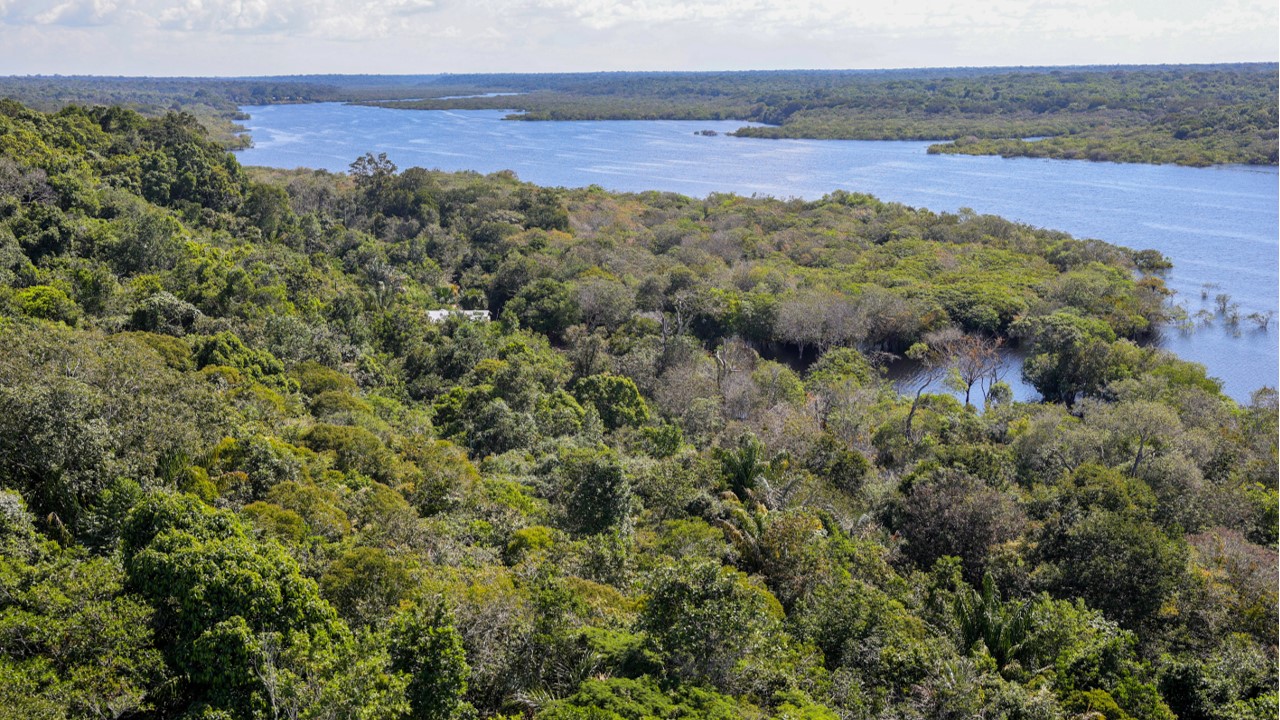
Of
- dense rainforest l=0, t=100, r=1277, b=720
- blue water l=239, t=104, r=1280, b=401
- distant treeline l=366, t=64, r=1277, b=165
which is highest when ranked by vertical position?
distant treeline l=366, t=64, r=1277, b=165

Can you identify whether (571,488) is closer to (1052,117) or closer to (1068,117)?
(1068,117)

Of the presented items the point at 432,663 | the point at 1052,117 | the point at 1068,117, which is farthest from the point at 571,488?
the point at 1052,117

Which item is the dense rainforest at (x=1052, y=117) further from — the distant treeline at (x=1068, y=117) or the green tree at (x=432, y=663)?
the green tree at (x=432, y=663)

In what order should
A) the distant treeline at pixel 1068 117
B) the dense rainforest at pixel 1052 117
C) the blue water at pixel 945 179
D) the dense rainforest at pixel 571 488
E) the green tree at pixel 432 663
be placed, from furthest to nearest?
the dense rainforest at pixel 1052 117, the distant treeline at pixel 1068 117, the blue water at pixel 945 179, the dense rainforest at pixel 571 488, the green tree at pixel 432 663

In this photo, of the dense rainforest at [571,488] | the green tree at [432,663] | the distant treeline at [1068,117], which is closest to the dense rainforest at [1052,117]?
the distant treeline at [1068,117]

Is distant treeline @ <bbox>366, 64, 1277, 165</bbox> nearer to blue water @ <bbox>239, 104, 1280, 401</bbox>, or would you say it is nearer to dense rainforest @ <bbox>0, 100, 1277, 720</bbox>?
blue water @ <bbox>239, 104, 1280, 401</bbox>

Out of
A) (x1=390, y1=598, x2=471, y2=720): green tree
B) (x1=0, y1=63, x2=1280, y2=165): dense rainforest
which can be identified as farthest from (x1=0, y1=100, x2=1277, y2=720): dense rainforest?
(x1=0, y1=63, x2=1280, y2=165): dense rainforest

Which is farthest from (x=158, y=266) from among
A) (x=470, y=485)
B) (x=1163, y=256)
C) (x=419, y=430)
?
(x=1163, y=256)
